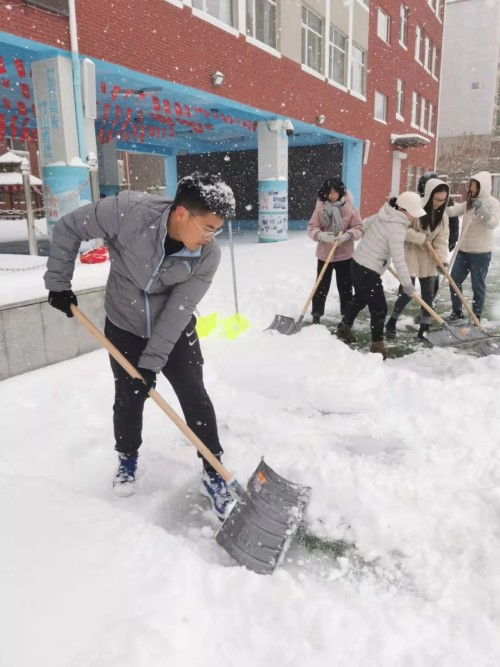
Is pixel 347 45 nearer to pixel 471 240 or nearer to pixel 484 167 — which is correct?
pixel 471 240

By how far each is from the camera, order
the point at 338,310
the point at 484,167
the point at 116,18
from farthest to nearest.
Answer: the point at 484,167 < the point at 116,18 < the point at 338,310

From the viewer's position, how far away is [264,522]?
237 cm

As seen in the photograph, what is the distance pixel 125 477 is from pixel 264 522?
32.5 inches

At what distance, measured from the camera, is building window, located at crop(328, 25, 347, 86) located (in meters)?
15.6

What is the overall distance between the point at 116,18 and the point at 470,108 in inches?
1652

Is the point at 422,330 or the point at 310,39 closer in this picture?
the point at 422,330

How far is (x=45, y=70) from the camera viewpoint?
725 cm

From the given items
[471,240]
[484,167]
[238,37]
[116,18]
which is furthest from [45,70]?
[484,167]

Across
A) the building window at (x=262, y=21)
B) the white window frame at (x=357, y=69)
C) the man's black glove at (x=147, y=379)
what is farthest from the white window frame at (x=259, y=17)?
the man's black glove at (x=147, y=379)

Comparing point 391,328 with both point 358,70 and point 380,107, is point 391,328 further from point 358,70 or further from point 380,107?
point 380,107

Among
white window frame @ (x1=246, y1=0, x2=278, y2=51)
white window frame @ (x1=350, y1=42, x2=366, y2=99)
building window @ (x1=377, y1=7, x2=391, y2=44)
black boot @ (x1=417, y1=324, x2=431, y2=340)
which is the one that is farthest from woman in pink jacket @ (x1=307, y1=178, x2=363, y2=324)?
building window @ (x1=377, y1=7, x2=391, y2=44)

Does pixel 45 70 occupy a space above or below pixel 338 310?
above

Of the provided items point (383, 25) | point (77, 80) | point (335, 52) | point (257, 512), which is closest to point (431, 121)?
point (383, 25)

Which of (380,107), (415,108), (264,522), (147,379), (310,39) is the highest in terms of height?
(310,39)
